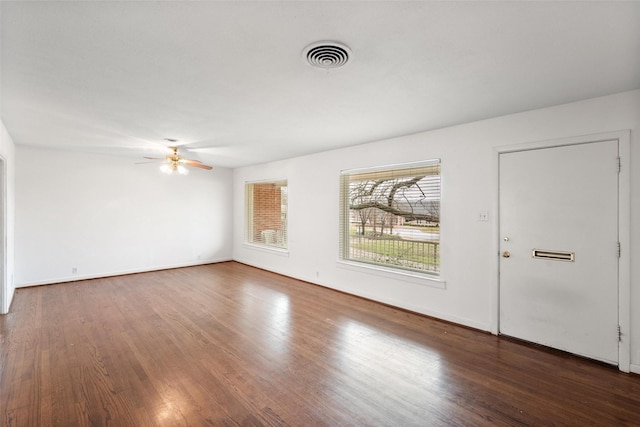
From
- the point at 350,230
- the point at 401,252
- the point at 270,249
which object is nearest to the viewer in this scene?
the point at 401,252

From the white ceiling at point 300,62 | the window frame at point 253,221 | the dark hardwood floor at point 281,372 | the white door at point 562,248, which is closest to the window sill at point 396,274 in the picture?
the dark hardwood floor at point 281,372

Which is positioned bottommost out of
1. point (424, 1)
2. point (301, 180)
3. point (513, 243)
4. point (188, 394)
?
point (188, 394)

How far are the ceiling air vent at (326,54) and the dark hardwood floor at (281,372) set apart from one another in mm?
2462

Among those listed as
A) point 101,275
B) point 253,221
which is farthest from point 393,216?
point 101,275

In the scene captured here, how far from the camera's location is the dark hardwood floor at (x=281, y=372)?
2012 mm

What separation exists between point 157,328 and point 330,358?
2145mm

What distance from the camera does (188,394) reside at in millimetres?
2225

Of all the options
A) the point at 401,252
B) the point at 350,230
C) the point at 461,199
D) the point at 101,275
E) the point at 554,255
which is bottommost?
the point at 101,275

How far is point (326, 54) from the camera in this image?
6.35 ft

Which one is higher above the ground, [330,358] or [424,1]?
[424,1]

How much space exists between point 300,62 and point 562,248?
3.08 meters

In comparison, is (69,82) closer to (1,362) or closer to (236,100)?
(236,100)

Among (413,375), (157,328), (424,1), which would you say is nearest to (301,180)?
(157,328)

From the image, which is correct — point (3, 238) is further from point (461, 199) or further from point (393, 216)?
point (461, 199)
